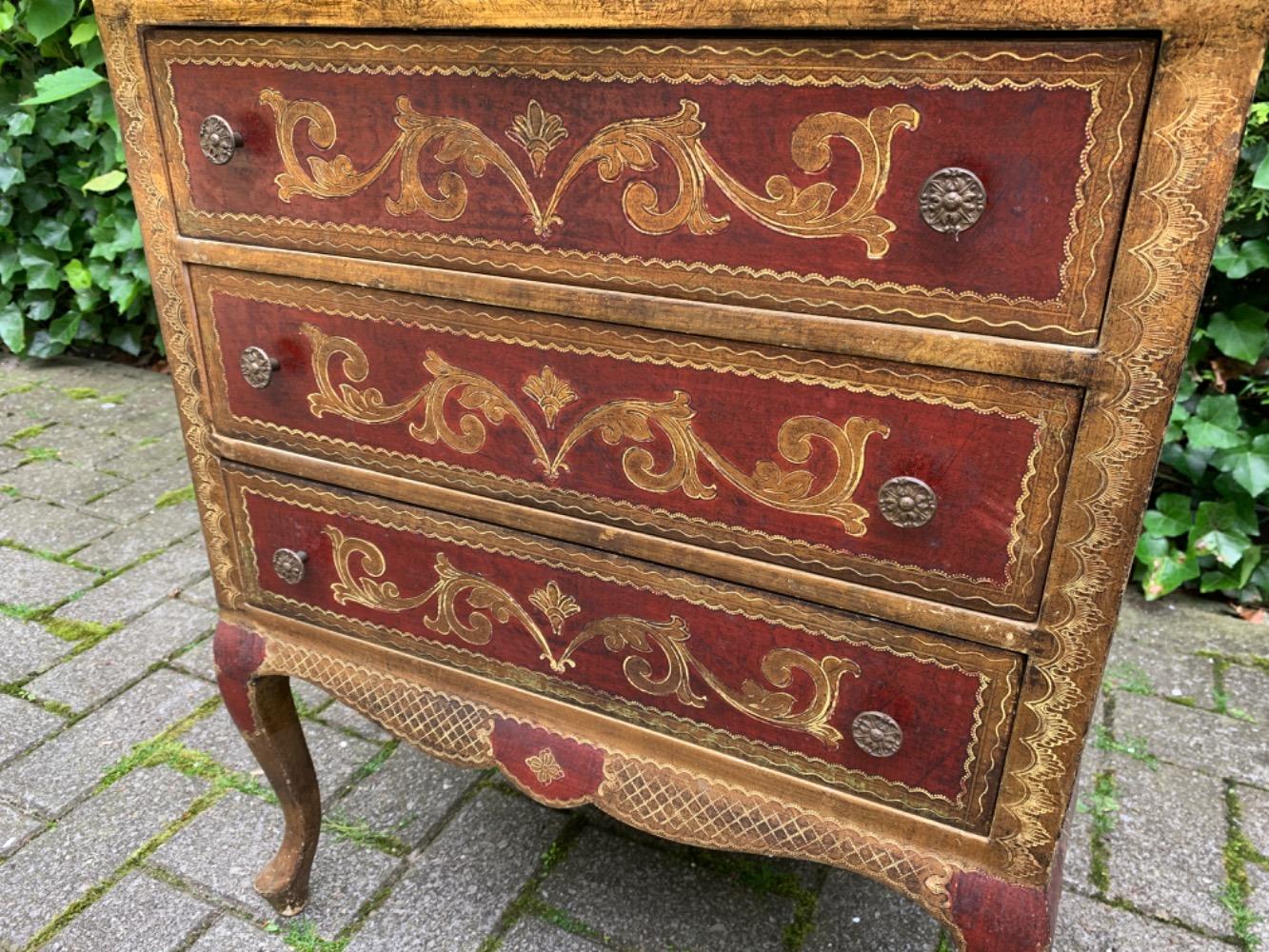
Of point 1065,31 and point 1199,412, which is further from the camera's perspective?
point 1199,412

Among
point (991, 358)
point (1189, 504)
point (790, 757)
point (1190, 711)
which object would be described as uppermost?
point (991, 358)

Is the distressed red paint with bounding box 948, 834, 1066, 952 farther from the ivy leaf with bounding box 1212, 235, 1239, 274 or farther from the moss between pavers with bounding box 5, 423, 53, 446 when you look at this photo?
the moss between pavers with bounding box 5, 423, 53, 446

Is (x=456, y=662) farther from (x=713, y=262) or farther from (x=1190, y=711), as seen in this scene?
(x=1190, y=711)

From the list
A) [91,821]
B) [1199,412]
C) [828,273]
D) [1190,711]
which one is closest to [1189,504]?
[1199,412]

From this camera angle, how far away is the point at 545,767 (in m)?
1.39

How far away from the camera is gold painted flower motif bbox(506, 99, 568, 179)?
1060 mm

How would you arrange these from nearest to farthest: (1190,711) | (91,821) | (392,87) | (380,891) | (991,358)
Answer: (991,358) → (392,87) → (380,891) → (91,821) → (1190,711)

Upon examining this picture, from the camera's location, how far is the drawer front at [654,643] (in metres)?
1.11

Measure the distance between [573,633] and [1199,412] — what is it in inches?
83.1

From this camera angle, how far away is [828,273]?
0.98 meters

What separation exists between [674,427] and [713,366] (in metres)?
0.09

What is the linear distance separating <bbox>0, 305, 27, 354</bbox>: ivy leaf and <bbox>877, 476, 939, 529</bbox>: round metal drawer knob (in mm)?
4257

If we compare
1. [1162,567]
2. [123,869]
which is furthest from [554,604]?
[1162,567]

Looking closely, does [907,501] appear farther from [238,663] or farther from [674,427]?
[238,663]
